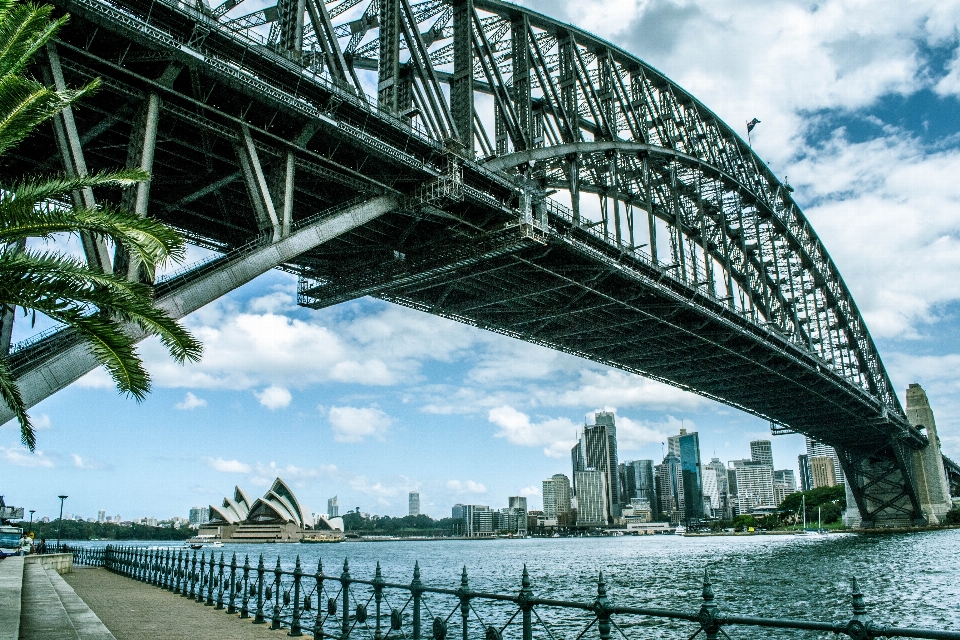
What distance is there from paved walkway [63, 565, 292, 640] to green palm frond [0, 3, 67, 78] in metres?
9.26

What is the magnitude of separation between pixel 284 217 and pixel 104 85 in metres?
5.35

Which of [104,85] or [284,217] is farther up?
[104,85]

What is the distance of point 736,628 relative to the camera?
22.4 m

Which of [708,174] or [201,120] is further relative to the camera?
[708,174]

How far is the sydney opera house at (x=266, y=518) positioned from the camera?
149 metres

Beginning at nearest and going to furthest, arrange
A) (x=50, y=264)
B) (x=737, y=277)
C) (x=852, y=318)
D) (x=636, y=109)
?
1. (x=50, y=264)
2. (x=636, y=109)
3. (x=737, y=277)
4. (x=852, y=318)

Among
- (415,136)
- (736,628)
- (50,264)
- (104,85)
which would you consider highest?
(415,136)

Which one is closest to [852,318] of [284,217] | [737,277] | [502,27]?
[737,277]

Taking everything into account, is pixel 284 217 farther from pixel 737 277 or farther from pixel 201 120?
pixel 737 277

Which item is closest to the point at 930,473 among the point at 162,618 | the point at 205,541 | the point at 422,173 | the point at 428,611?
the point at 422,173

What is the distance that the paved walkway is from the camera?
13.7 meters

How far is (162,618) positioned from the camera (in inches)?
625

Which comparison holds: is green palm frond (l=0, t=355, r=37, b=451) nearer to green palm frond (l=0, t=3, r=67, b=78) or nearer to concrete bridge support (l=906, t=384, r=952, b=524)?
green palm frond (l=0, t=3, r=67, b=78)

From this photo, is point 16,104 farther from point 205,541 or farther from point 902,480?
point 205,541
